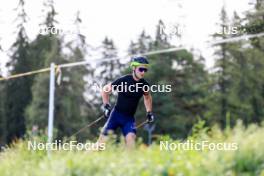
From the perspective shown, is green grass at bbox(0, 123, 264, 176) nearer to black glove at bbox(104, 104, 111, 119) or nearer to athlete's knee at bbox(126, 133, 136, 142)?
athlete's knee at bbox(126, 133, 136, 142)

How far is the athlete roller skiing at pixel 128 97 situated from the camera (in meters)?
8.96

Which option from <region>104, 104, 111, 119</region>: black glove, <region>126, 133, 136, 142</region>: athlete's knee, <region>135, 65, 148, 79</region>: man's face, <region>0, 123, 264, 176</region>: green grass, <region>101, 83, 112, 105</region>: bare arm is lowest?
<region>126, 133, 136, 142</region>: athlete's knee

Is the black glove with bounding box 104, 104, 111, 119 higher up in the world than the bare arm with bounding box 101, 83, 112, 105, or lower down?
lower down

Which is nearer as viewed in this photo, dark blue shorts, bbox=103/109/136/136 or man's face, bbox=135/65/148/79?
man's face, bbox=135/65/148/79

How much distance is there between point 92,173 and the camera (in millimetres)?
5363

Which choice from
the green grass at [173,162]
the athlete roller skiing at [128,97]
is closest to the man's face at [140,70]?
the athlete roller skiing at [128,97]

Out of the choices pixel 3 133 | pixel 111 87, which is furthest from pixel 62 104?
pixel 111 87

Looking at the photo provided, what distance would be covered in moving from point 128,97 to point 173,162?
3900 mm

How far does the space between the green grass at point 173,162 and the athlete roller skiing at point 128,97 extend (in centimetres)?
274

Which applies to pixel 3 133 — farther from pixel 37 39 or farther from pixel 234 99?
pixel 234 99

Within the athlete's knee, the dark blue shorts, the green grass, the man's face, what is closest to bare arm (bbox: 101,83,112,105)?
the dark blue shorts

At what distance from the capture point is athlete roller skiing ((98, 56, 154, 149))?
→ 8.96 m

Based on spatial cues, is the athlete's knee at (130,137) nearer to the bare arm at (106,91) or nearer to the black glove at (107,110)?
the black glove at (107,110)

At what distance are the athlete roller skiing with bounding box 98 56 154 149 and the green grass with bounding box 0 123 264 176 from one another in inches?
108
